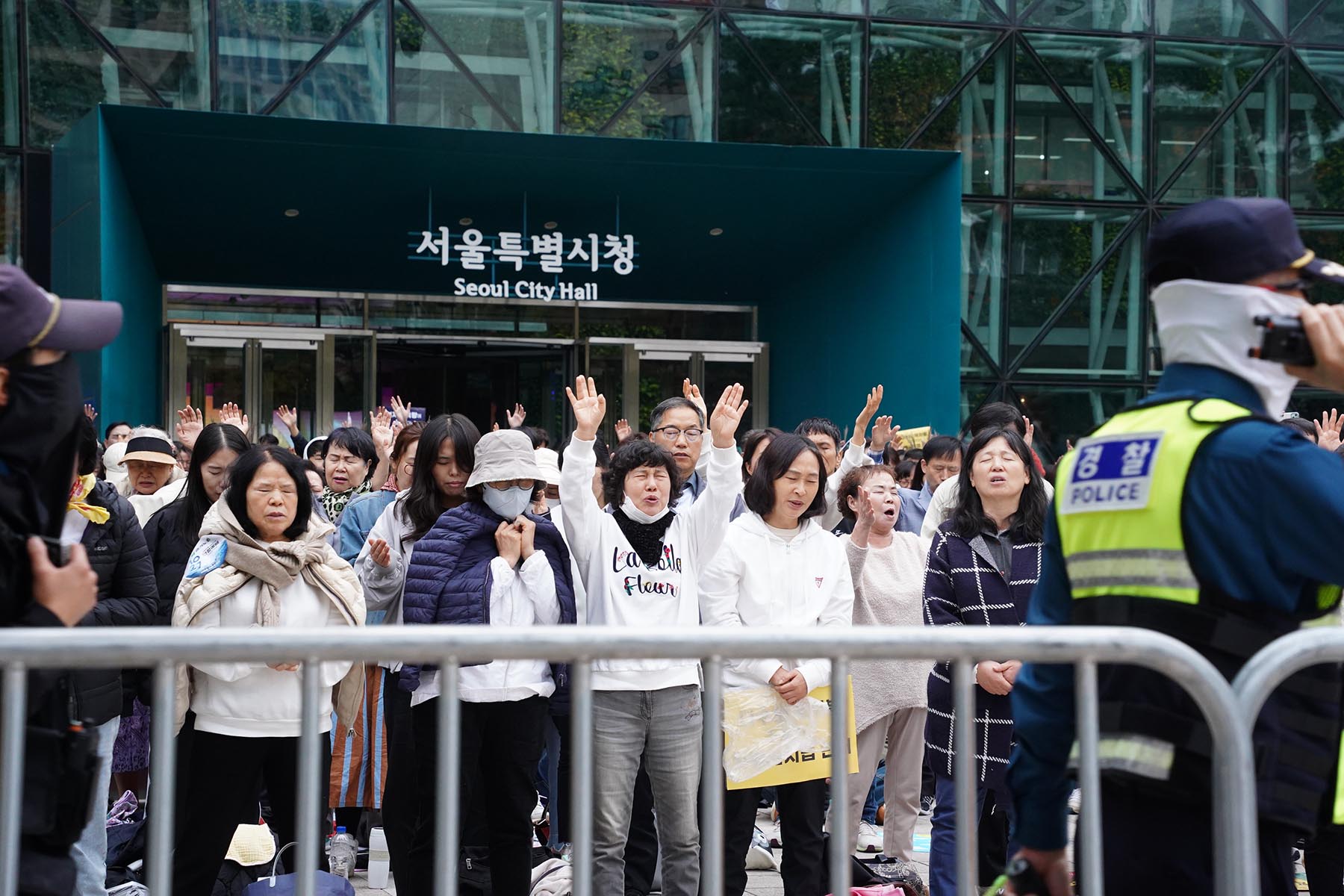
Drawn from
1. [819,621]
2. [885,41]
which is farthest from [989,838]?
[885,41]

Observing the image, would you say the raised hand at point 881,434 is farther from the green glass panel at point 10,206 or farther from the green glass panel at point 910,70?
the green glass panel at point 10,206

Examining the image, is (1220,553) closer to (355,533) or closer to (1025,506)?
(1025,506)

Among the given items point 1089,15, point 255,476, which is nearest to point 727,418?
point 255,476

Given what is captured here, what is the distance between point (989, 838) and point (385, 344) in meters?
14.4

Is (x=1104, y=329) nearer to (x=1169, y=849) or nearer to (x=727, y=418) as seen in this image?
(x=727, y=418)

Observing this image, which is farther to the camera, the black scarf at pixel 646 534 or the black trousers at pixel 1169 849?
the black scarf at pixel 646 534

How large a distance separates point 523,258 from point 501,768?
1118 centimetres

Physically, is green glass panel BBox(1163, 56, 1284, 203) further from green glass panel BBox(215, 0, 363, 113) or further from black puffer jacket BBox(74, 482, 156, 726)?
black puffer jacket BBox(74, 482, 156, 726)

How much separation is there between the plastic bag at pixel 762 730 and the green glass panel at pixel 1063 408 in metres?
11.3

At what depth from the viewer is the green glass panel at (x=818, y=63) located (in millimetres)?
14672

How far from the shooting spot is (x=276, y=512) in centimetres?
523

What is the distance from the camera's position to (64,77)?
45.4 ft

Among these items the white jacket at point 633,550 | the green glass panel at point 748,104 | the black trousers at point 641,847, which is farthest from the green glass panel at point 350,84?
the black trousers at point 641,847

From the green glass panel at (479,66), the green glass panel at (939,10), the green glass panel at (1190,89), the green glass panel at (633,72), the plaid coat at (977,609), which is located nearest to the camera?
the plaid coat at (977,609)
